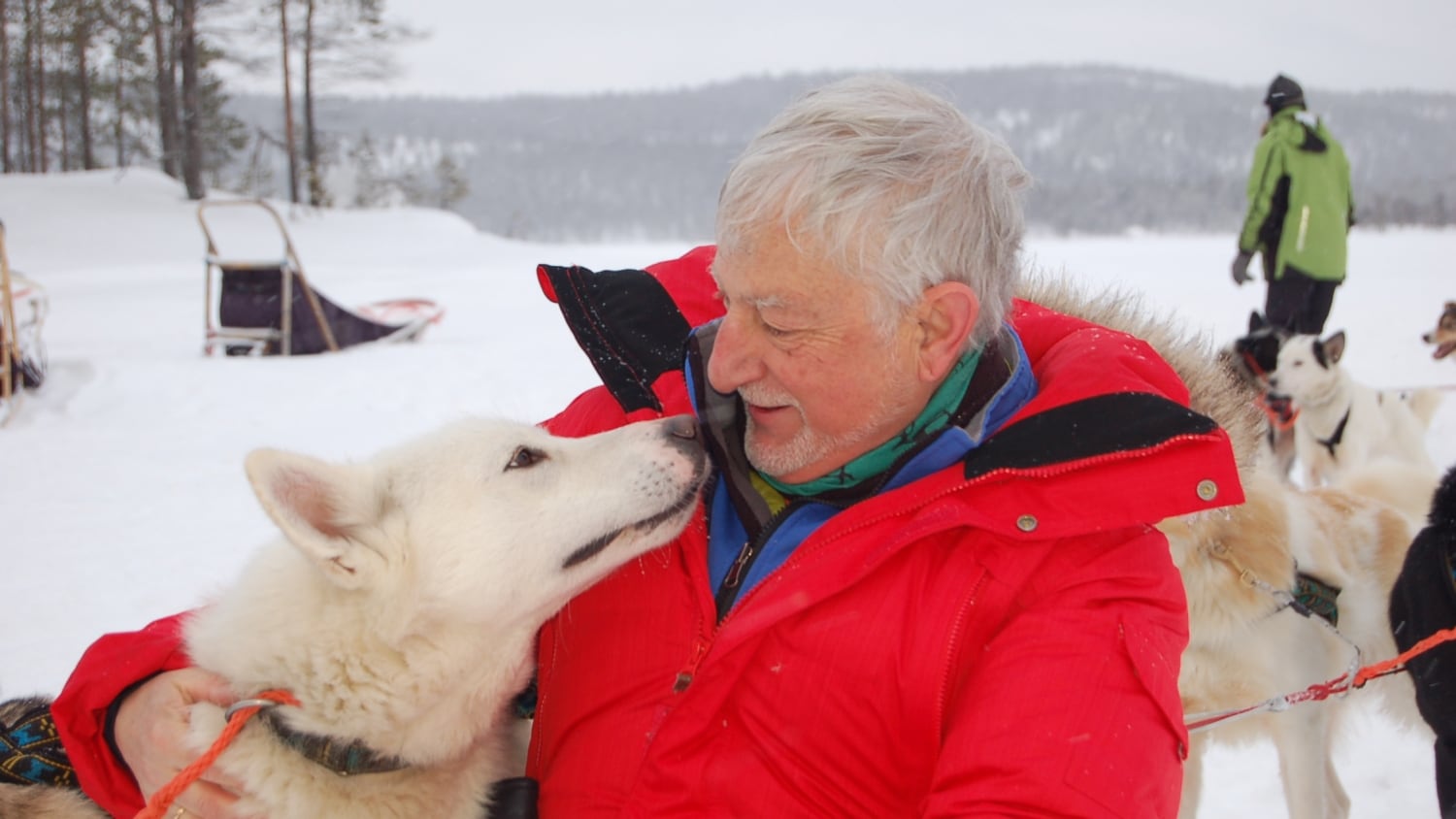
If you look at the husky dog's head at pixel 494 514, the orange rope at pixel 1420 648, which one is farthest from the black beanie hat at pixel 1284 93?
the husky dog's head at pixel 494 514

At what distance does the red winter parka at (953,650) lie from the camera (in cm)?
128

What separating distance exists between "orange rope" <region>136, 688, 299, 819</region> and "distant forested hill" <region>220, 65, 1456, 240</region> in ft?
86.8

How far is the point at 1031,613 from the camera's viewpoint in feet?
4.48

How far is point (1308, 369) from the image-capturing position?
5.93 meters

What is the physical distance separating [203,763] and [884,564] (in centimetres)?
107

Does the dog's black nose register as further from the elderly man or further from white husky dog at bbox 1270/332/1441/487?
white husky dog at bbox 1270/332/1441/487

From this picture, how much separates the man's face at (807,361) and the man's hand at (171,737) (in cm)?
101

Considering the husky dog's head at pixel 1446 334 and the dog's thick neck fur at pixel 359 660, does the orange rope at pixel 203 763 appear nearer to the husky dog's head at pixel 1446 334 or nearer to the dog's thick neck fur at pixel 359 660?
the dog's thick neck fur at pixel 359 660

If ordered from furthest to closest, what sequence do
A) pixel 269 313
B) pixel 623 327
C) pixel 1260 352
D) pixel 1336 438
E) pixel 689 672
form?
pixel 269 313 → pixel 1260 352 → pixel 1336 438 → pixel 623 327 → pixel 689 672

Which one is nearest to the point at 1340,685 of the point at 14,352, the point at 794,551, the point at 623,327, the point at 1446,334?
the point at 794,551

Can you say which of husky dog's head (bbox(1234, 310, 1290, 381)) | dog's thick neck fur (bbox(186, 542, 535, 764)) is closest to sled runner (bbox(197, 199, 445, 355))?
husky dog's head (bbox(1234, 310, 1290, 381))

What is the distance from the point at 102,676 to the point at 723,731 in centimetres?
110

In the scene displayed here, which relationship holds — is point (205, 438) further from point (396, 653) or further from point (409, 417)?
point (396, 653)

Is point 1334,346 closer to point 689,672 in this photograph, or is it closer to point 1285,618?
point 1285,618
